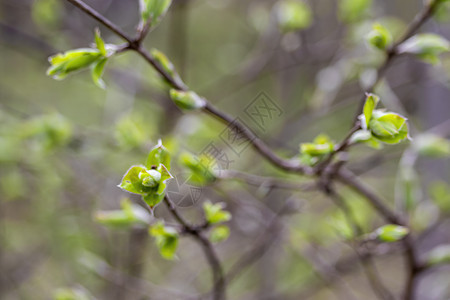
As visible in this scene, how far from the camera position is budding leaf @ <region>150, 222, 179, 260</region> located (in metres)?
0.64

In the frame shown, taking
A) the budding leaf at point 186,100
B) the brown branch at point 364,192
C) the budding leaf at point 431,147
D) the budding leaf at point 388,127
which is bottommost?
the budding leaf at point 388,127

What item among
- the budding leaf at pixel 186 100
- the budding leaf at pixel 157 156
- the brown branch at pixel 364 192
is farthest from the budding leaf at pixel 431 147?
the budding leaf at pixel 157 156

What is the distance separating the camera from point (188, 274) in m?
1.91

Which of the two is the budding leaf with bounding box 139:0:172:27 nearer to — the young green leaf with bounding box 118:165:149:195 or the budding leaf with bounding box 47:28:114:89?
the budding leaf with bounding box 47:28:114:89

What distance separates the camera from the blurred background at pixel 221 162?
118 cm

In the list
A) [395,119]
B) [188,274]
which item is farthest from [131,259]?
[395,119]

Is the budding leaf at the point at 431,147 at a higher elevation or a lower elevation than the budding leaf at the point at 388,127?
higher

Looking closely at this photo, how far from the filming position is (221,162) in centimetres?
95

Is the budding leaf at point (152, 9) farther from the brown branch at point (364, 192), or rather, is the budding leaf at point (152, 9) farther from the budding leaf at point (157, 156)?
the brown branch at point (364, 192)

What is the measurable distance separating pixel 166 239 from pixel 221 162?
12.8 inches

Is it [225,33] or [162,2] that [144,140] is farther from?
[225,33]

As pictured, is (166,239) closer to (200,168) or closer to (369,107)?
(200,168)

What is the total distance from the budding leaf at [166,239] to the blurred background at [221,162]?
5.8 inches

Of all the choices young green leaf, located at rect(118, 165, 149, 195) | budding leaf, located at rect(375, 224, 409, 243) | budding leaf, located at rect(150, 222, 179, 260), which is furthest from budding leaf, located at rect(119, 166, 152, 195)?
budding leaf, located at rect(375, 224, 409, 243)
